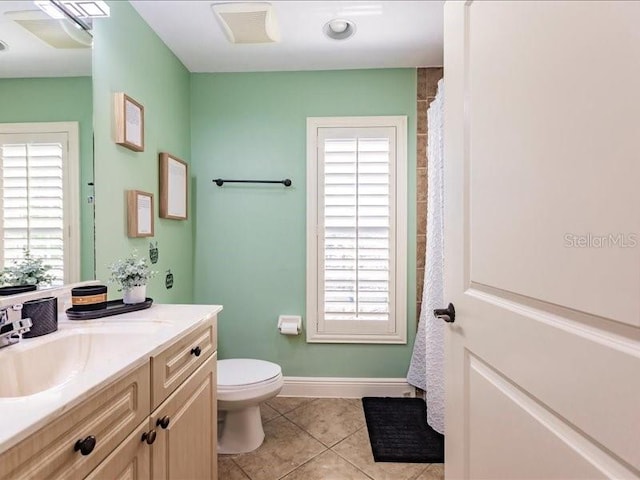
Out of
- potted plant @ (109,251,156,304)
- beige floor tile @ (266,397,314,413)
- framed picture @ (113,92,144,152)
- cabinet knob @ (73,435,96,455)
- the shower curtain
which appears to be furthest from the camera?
beige floor tile @ (266,397,314,413)

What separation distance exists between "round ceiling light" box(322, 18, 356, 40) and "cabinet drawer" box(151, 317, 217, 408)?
1703 millimetres

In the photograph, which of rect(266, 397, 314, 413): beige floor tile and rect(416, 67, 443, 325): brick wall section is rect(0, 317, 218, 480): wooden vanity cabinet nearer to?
rect(266, 397, 314, 413): beige floor tile

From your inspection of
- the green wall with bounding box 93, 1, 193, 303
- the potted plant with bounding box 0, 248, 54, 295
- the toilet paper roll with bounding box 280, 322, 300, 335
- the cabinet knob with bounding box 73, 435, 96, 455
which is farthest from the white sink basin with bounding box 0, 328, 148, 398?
the toilet paper roll with bounding box 280, 322, 300, 335

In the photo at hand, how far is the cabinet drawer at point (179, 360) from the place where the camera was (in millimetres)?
959

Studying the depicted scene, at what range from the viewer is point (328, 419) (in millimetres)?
2068

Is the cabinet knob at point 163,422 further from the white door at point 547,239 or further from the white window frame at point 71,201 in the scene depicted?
the white door at point 547,239

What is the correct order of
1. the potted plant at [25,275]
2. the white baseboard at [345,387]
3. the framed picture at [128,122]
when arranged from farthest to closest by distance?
the white baseboard at [345,387], the framed picture at [128,122], the potted plant at [25,275]

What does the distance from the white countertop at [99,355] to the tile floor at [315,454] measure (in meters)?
0.90

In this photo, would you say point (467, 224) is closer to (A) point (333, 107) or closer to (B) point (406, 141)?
(B) point (406, 141)

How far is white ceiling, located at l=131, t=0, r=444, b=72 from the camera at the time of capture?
171 cm

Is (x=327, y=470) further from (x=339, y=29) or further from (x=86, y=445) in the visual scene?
(x=339, y=29)

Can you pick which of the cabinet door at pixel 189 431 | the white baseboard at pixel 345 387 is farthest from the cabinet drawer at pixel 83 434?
the white baseboard at pixel 345 387

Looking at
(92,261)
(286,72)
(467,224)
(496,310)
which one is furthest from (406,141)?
(92,261)

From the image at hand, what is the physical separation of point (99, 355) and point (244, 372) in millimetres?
884
